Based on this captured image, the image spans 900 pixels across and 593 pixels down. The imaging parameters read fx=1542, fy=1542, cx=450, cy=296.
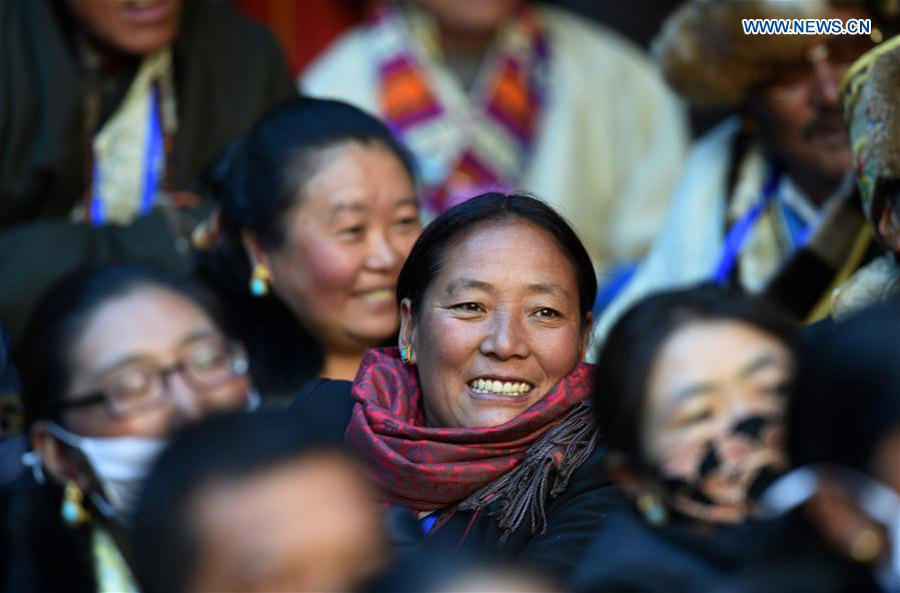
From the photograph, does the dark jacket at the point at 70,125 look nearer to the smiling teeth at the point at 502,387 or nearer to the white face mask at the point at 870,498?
the smiling teeth at the point at 502,387

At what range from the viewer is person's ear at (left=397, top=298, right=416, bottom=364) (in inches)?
129

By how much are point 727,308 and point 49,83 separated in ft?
9.29

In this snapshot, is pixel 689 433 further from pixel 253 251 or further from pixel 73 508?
pixel 253 251

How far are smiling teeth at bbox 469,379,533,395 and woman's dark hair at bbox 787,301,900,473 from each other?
98 centimetres

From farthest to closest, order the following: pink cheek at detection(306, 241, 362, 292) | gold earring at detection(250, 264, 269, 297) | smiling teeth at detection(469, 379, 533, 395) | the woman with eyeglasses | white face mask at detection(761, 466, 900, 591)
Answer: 1. gold earring at detection(250, 264, 269, 297)
2. pink cheek at detection(306, 241, 362, 292)
3. the woman with eyeglasses
4. smiling teeth at detection(469, 379, 533, 395)
5. white face mask at detection(761, 466, 900, 591)

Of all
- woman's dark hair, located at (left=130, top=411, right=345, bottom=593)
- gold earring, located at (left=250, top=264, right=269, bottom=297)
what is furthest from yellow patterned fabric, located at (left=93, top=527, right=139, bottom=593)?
woman's dark hair, located at (left=130, top=411, right=345, bottom=593)

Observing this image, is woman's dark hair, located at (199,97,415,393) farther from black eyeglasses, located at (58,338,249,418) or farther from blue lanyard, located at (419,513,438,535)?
blue lanyard, located at (419,513,438,535)

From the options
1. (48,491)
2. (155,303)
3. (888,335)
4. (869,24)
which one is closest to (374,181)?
(155,303)

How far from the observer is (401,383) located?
3234mm

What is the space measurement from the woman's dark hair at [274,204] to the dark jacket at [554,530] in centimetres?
117

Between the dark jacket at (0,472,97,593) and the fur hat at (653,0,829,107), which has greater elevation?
the fur hat at (653,0,829,107)

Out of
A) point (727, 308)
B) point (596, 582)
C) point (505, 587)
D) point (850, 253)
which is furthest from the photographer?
point (850, 253)

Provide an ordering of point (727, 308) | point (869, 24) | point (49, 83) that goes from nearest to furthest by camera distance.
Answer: point (727, 308) → point (869, 24) → point (49, 83)

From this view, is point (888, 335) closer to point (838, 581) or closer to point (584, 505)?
point (838, 581)
